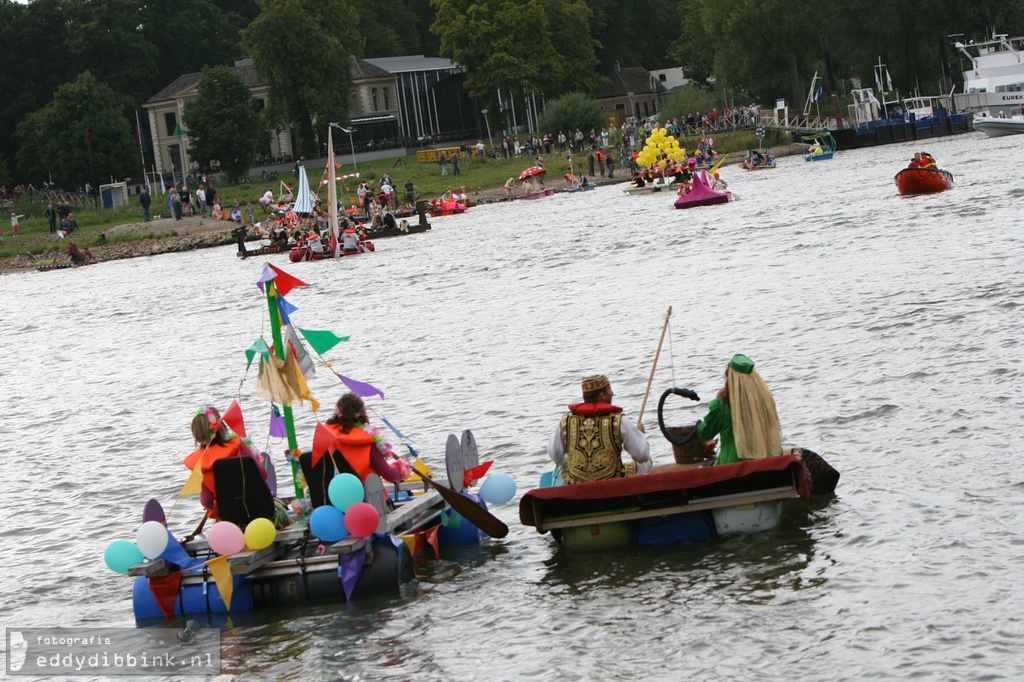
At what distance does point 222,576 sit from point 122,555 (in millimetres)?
930

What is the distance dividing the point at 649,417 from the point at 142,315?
82.2ft

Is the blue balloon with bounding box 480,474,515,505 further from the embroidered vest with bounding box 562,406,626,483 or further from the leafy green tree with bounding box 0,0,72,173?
the leafy green tree with bounding box 0,0,72,173

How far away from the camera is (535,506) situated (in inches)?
480

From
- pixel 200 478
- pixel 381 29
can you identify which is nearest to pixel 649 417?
pixel 200 478

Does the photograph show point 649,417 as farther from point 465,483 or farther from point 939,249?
point 939,249

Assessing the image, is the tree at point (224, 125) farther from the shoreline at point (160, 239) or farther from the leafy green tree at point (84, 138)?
the shoreline at point (160, 239)

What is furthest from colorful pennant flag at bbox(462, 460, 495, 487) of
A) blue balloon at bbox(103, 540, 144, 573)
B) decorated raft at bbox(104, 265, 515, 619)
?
blue balloon at bbox(103, 540, 144, 573)

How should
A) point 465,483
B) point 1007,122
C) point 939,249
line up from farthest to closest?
point 1007,122, point 939,249, point 465,483

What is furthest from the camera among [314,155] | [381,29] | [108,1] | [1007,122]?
[381,29]

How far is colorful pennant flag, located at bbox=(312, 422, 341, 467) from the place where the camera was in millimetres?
12102

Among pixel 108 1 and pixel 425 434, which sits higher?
pixel 108 1

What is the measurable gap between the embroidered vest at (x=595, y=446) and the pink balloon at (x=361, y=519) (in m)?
1.91

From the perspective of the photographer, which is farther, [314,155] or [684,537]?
[314,155]

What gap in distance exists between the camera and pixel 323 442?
12.1 m
